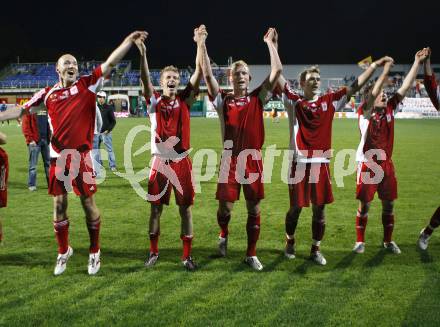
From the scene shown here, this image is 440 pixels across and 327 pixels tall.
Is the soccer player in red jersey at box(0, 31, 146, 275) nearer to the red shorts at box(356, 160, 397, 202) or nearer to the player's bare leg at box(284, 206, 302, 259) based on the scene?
the player's bare leg at box(284, 206, 302, 259)

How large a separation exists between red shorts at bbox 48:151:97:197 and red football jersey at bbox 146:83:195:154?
819 mm

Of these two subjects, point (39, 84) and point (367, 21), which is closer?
point (39, 84)

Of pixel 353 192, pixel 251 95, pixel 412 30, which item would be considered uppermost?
pixel 412 30

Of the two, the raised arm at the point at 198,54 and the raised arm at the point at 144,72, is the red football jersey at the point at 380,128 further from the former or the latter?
the raised arm at the point at 144,72

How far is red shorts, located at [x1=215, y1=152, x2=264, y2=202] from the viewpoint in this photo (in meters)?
5.51

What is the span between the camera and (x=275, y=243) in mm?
6695

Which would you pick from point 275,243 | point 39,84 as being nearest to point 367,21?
point 39,84

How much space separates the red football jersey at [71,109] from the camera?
522cm

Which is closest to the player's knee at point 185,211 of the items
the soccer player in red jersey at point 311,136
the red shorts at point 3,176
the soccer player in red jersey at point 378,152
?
the soccer player in red jersey at point 311,136

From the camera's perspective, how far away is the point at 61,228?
549cm

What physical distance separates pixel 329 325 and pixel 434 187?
7904 millimetres

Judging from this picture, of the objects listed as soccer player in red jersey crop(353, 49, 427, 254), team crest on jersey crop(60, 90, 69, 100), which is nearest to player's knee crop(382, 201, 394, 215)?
soccer player in red jersey crop(353, 49, 427, 254)

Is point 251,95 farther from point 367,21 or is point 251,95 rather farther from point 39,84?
point 367,21

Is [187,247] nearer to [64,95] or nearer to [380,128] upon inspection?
[64,95]
